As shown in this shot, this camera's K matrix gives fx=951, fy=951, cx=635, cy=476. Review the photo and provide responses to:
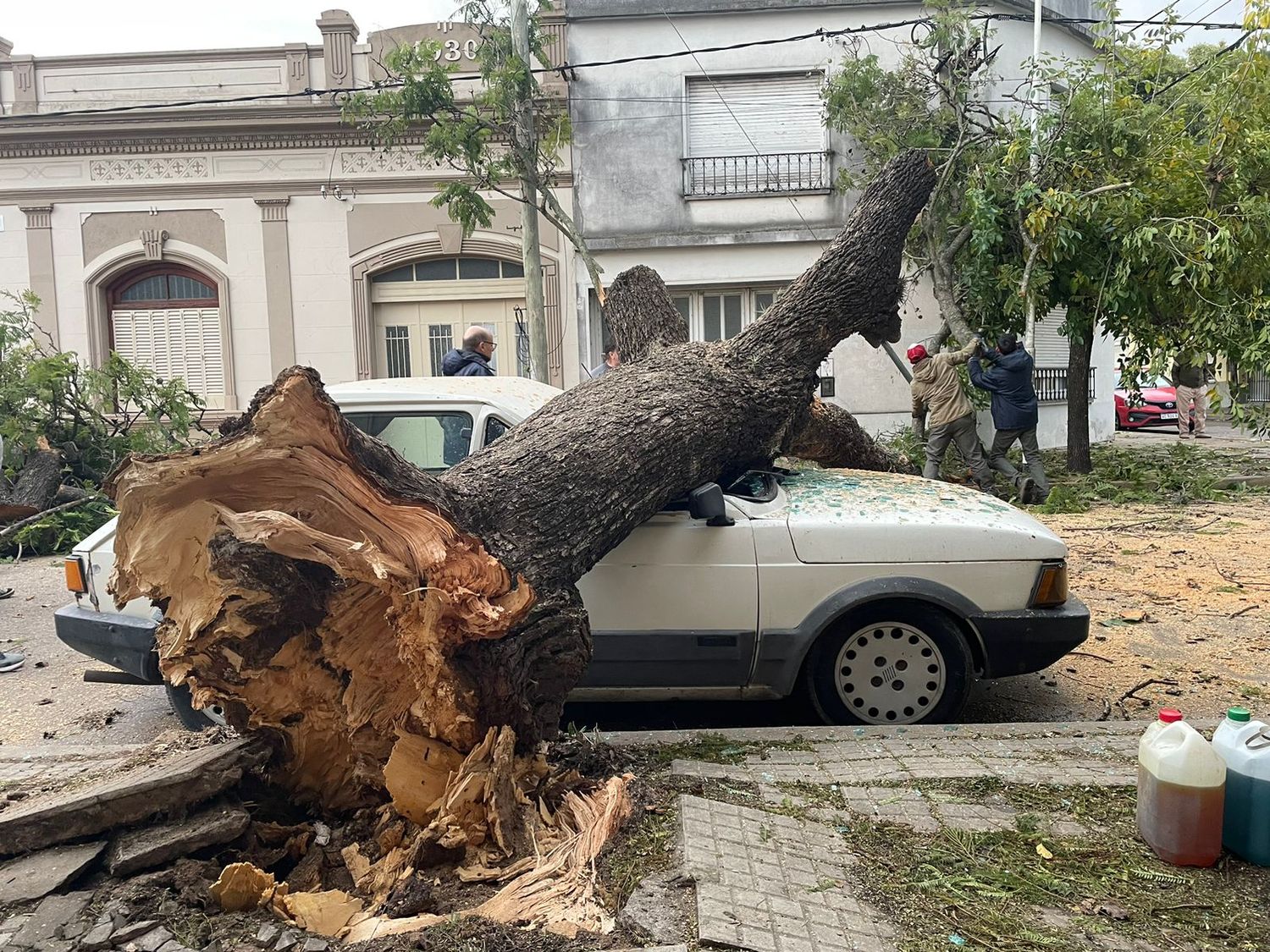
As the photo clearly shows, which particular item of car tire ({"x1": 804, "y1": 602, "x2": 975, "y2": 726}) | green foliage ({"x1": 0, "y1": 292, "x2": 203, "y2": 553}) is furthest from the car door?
green foliage ({"x1": 0, "y1": 292, "x2": 203, "y2": 553})

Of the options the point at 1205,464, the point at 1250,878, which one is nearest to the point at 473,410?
the point at 1250,878

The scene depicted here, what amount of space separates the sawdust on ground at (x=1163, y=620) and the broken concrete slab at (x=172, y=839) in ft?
11.9

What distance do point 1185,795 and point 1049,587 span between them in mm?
1456

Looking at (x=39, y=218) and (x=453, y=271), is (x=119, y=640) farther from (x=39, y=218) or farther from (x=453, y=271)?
(x=39, y=218)

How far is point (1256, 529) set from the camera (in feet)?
30.6

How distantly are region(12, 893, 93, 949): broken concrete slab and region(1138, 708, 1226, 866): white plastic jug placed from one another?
3.36 metres

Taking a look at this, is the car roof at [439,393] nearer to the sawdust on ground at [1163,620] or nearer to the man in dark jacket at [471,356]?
the man in dark jacket at [471,356]

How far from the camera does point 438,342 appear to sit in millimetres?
16109

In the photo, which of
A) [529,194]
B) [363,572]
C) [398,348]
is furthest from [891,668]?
[398,348]

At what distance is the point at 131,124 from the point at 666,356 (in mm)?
13605

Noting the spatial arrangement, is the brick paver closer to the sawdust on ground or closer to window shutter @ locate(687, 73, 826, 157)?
the sawdust on ground

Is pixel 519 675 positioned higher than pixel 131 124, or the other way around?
pixel 131 124

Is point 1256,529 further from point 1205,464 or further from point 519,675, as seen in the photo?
point 519,675

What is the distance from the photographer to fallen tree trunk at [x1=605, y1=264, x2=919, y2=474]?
6.25 metres
